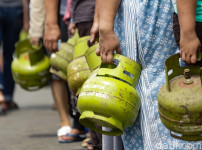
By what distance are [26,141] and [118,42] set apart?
2.68 meters

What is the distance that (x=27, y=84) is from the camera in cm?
625

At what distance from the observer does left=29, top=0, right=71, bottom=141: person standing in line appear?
5.70 meters

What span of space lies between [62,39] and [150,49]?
Result: 91.3 inches

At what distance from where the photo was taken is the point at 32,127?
22.3 ft

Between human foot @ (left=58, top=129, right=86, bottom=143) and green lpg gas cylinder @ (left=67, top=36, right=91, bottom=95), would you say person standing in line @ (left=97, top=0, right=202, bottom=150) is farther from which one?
human foot @ (left=58, top=129, right=86, bottom=143)

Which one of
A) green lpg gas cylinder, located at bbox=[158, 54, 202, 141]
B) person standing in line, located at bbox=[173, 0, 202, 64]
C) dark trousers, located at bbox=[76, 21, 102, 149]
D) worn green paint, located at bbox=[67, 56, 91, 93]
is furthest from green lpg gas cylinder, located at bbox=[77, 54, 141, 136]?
dark trousers, located at bbox=[76, 21, 102, 149]

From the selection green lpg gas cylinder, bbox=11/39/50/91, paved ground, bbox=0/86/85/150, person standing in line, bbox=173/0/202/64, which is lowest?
paved ground, bbox=0/86/85/150

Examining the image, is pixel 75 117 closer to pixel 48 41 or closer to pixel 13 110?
pixel 48 41

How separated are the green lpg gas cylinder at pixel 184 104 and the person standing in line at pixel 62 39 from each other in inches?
103

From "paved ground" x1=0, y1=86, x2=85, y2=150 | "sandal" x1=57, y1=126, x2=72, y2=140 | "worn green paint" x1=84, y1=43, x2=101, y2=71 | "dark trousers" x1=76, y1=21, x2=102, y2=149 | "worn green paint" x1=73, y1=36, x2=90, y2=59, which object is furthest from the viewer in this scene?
"sandal" x1=57, y1=126, x2=72, y2=140

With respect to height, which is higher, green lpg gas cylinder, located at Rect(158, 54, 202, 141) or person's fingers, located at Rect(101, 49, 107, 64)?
person's fingers, located at Rect(101, 49, 107, 64)

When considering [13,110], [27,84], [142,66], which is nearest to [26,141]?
[27,84]

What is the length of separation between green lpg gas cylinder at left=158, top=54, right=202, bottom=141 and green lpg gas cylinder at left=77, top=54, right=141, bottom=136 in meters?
0.23

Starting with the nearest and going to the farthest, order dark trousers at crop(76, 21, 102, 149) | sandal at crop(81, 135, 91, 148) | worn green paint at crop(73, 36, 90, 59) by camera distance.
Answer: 1. worn green paint at crop(73, 36, 90, 59)
2. dark trousers at crop(76, 21, 102, 149)
3. sandal at crop(81, 135, 91, 148)
